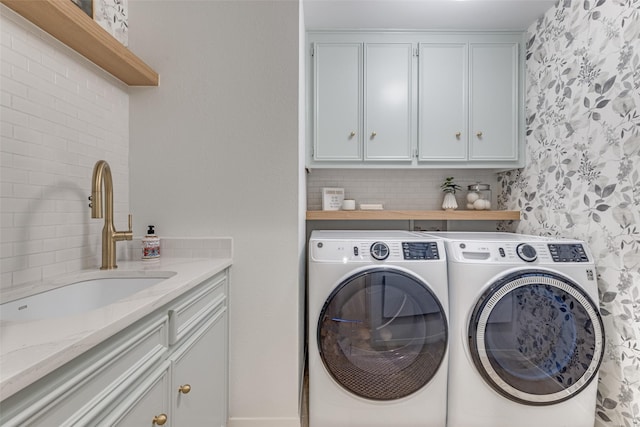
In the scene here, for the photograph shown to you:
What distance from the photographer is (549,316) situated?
156 centimetres

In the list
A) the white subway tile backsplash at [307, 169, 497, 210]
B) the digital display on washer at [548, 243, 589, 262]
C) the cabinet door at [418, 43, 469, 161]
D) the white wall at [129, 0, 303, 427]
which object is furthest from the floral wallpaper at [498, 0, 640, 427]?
the white wall at [129, 0, 303, 427]

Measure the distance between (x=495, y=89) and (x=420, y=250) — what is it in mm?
1455

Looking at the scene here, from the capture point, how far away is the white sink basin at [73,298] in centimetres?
94

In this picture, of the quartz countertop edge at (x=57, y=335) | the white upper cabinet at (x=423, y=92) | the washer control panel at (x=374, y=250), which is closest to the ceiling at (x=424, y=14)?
the white upper cabinet at (x=423, y=92)

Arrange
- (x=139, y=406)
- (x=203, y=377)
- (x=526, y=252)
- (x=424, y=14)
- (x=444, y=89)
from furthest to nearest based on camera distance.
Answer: (x=444, y=89), (x=424, y=14), (x=526, y=252), (x=203, y=377), (x=139, y=406)

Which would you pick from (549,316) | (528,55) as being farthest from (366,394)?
(528,55)

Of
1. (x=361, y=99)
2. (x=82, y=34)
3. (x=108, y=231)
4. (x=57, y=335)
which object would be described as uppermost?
(x=361, y=99)

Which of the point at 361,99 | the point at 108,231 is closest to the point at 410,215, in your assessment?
the point at 361,99

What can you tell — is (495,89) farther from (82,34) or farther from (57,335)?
(57,335)

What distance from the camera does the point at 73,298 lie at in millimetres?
1147

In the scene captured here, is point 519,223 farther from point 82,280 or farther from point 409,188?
point 82,280

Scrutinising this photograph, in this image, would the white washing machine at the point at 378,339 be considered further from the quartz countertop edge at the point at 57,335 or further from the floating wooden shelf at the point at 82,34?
the floating wooden shelf at the point at 82,34

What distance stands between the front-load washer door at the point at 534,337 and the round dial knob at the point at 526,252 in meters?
0.07

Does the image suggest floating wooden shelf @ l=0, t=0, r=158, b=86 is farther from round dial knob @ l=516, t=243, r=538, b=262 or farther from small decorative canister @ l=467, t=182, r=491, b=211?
small decorative canister @ l=467, t=182, r=491, b=211
